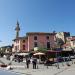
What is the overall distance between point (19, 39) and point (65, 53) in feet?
77.0

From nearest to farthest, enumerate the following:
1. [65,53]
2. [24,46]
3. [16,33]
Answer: [65,53]
[24,46]
[16,33]

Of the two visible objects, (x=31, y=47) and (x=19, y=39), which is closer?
Answer: (x=31, y=47)

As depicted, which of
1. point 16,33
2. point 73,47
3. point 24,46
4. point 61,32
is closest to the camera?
point 73,47

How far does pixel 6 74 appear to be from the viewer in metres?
25.5

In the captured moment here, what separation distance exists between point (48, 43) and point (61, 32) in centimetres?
1307

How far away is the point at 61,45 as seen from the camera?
82625 millimetres

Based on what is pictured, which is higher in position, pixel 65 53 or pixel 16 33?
pixel 16 33

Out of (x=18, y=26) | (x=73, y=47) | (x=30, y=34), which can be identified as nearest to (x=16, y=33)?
(x=18, y=26)

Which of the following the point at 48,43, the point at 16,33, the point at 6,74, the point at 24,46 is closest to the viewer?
the point at 6,74

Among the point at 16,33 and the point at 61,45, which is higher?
the point at 16,33

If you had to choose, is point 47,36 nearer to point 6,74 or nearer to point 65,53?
point 65,53

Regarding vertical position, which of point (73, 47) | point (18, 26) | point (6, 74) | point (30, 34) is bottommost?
point (6, 74)

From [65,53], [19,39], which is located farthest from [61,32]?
[65,53]

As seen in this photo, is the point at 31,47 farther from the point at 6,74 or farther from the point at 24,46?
the point at 6,74
